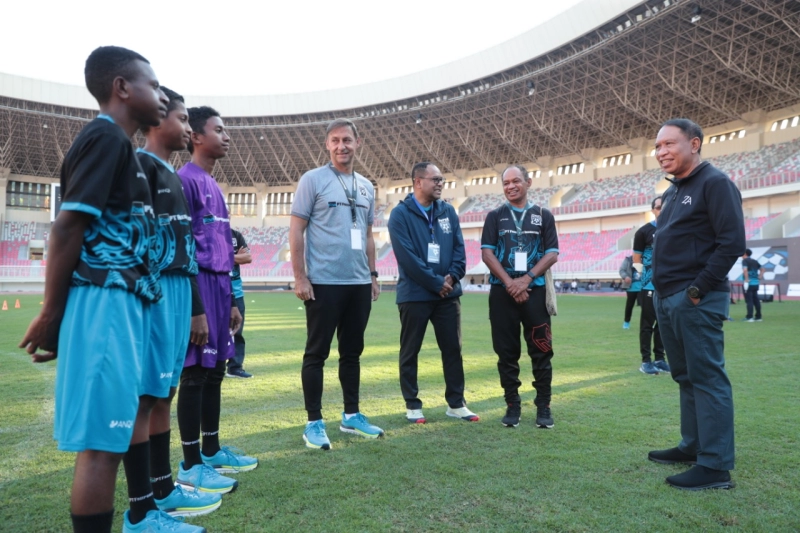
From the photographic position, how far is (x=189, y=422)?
2.92 metres

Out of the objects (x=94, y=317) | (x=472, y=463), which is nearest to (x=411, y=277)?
(x=472, y=463)

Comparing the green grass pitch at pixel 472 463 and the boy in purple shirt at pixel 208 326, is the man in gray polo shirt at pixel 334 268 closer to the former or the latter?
the green grass pitch at pixel 472 463

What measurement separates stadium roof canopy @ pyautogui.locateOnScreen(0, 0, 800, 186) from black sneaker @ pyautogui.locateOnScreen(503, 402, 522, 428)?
87.6 feet

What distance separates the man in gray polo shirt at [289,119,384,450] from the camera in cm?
388

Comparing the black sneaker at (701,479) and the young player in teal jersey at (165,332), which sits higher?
the young player in teal jersey at (165,332)

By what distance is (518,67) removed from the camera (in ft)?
111

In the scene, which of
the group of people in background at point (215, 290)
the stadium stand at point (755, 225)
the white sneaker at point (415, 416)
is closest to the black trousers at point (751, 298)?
the group of people in background at point (215, 290)

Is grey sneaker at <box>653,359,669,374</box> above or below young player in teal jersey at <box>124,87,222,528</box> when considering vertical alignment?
below

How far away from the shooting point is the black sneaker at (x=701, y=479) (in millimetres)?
2840

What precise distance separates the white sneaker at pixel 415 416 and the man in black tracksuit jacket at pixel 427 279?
39 millimetres

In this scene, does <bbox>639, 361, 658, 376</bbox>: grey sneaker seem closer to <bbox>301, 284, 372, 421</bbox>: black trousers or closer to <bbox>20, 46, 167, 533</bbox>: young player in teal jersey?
<bbox>301, 284, 372, 421</bbox>: black trousers

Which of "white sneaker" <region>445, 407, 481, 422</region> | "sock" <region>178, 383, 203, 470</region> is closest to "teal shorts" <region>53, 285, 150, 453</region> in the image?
"sock" <region>178, 383, 203, 470</region>

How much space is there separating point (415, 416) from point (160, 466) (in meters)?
2.14

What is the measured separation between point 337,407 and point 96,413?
10.3 ft
